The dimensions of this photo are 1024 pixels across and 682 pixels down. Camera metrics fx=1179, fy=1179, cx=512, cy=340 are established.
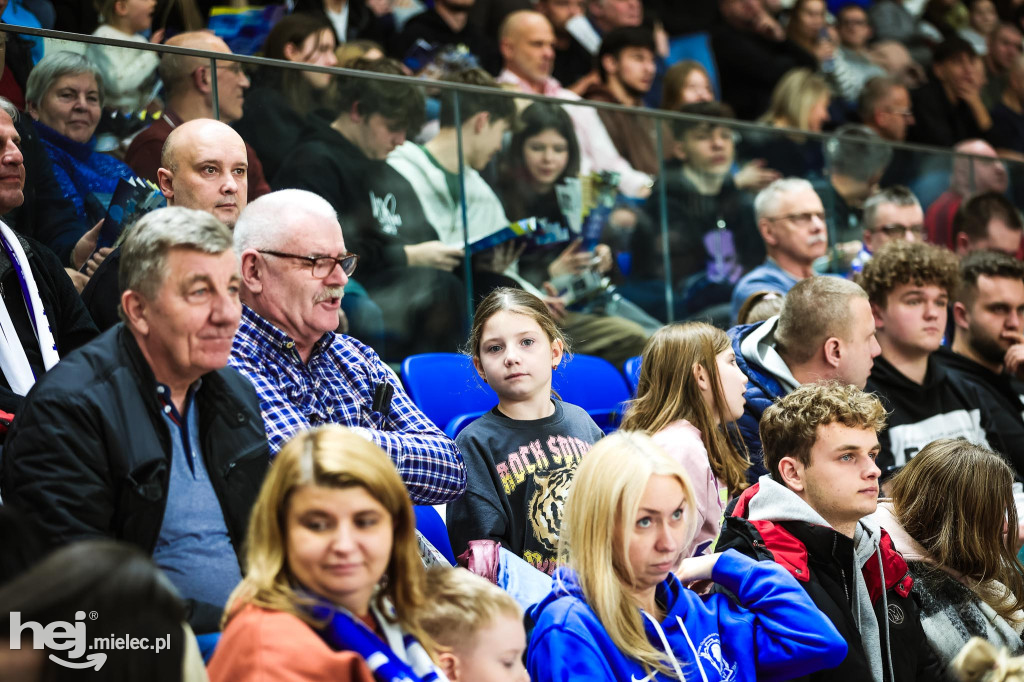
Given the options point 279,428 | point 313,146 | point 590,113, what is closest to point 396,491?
point 279,428

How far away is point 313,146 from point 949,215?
3.61 meters

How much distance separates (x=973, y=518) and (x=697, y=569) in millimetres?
896

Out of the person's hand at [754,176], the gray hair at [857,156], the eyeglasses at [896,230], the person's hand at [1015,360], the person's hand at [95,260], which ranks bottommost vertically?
the person's hand at [1015,360]

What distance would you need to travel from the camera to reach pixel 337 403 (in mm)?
2637

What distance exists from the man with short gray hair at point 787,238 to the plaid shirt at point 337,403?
2.41 m

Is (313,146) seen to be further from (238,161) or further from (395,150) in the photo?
(238,161)

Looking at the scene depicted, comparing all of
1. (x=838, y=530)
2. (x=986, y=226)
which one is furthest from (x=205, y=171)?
(x=986, y=226)

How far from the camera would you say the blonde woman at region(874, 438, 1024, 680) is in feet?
9.54

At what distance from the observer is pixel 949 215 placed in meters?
5.96

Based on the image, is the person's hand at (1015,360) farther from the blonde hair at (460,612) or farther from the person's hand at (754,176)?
the blonde hair at (460,612)

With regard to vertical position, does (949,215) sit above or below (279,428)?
above

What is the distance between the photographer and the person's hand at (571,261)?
440 cm

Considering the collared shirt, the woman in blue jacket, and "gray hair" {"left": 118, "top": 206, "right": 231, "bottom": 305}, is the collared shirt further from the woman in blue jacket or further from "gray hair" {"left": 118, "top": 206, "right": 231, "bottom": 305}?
the woman in blue jacket

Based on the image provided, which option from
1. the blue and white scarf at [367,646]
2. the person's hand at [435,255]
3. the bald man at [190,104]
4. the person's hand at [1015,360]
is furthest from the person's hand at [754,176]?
the blue and white scarf at [367,646]
